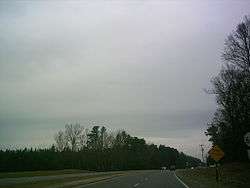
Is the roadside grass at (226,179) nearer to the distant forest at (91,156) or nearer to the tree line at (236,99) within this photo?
the tree line at (236,99)

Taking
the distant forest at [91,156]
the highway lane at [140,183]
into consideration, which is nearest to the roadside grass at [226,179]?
the highway lane at [140,183]

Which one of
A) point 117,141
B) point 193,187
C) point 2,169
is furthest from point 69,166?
point 193,187

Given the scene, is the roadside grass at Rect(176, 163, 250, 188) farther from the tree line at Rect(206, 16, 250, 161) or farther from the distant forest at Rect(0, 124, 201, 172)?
the distant forest at Rect(0, 124, 201, 172)

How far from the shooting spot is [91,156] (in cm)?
13025

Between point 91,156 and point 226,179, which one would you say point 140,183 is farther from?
point 91,156

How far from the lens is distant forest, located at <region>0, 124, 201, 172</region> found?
305 ft

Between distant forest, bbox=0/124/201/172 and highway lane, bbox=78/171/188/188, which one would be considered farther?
distant forest, bbox=0/124/201/172

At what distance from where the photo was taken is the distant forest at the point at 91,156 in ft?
305

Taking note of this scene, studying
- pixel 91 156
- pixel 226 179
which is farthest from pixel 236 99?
pixel 91 156

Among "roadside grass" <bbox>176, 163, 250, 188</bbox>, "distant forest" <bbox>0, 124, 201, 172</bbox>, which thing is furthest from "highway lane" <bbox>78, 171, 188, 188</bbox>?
"distant forest" <bbox>0, 124, 201, 172</bbox>

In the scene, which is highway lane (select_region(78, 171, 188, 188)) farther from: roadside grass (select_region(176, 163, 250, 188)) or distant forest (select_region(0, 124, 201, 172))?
distant forest (select_region(0, 124, 201, 172))

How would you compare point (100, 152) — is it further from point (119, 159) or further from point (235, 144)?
point (235, 144)

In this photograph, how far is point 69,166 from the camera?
112750 millimetres

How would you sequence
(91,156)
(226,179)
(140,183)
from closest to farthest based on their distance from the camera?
(140,183) < (226,179) < (91,156)
